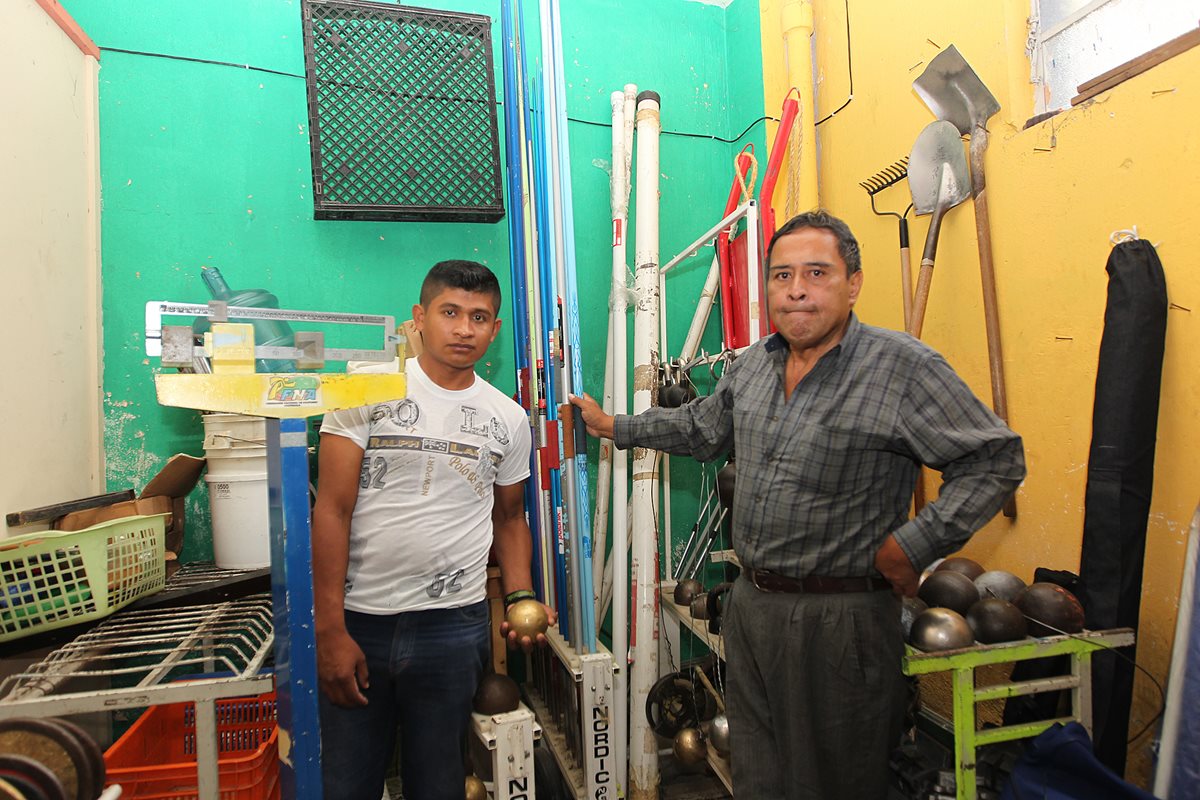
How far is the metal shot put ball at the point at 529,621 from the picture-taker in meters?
1.62

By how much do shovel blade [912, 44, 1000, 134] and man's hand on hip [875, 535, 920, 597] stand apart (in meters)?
1.52

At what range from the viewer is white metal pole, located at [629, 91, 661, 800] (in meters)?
2.21

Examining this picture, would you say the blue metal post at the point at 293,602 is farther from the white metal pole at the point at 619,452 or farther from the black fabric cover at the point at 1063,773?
the black fabric cover at the point at 1063,773

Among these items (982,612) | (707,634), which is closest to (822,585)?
(982,612)

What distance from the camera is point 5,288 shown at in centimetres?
168

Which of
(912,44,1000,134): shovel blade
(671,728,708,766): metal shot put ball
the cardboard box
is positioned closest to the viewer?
the cardboard box

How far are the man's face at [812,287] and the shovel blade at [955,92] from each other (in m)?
1.05

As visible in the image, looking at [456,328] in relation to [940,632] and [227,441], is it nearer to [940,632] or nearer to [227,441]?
[227,441]

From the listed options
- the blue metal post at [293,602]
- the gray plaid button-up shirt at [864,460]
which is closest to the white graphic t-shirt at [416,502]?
the blue metal post at [293,602]

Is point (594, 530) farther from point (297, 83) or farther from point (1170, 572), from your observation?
point (297, 83)

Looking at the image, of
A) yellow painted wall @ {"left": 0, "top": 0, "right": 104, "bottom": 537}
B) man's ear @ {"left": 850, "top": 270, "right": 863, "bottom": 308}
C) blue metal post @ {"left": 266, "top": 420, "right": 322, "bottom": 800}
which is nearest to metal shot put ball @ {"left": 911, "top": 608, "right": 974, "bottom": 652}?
man's ear @ {"left": 850, "top": 270, "right": 863, "bottom": 308}

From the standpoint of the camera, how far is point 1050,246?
6.21ft

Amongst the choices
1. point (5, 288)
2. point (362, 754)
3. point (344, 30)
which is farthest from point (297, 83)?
point (362, 754)

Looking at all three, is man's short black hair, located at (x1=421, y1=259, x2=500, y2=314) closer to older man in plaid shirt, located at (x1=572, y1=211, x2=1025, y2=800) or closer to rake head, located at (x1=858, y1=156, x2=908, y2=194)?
older man in plaid shirt, located at (x1=572, y1=211, x2=1025, y2=800)
